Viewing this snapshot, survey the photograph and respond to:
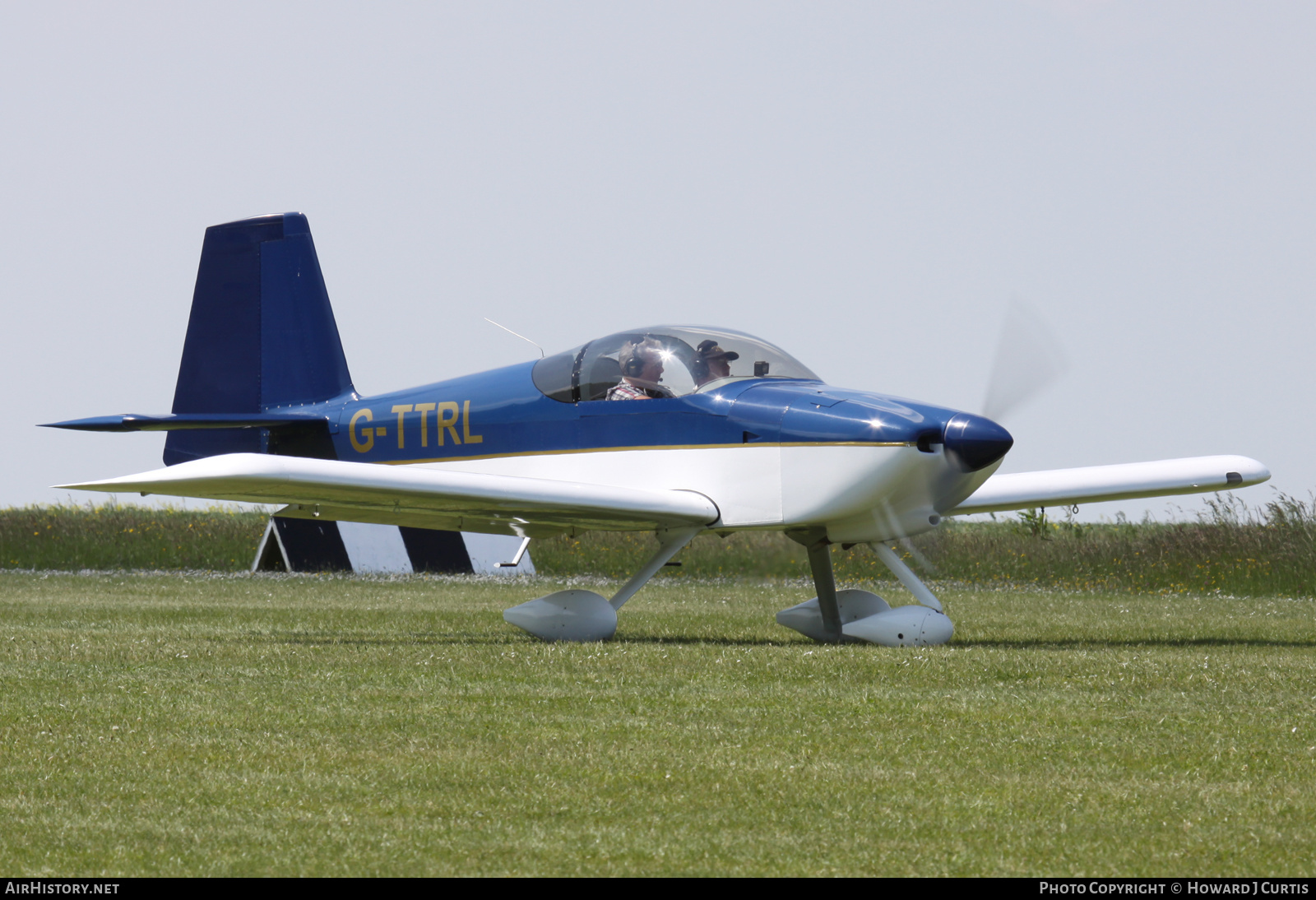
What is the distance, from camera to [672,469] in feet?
35.2

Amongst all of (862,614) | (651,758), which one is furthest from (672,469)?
(651,758)

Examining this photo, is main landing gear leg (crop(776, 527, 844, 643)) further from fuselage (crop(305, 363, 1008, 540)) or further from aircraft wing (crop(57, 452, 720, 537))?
aircraft wing (crop(57, 452, 720, 537))

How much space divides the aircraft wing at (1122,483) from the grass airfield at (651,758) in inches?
62.4

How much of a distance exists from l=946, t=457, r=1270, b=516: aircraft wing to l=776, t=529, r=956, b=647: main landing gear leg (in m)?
1.21

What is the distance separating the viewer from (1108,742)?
6.00 m

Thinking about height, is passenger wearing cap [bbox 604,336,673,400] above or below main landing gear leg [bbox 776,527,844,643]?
above

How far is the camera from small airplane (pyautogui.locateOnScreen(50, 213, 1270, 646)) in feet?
31.9

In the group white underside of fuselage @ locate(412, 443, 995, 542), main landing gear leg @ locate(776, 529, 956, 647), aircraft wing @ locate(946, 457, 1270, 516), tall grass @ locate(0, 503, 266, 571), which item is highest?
white underside of fuselage @ locate(412, 443, 995, 542)

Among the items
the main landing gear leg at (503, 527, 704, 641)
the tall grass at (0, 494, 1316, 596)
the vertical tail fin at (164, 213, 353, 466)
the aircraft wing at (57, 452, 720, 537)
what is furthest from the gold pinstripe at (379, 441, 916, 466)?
the tall grass at (0, 494, 1316, 596)

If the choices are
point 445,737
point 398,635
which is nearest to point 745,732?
point 445,737

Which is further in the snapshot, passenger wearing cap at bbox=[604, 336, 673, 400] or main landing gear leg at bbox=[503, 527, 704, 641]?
passenger wearing cap at bbox=[604, 336, 673, 400]

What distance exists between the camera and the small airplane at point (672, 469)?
9.73 m

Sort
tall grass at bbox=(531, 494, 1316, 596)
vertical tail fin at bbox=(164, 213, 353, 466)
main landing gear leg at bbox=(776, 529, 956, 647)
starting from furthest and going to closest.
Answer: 1. tall grass at bbox=(531, 494, 1316, 596)
2. vertical tail fin at bbox=(164, 213, 353, 466)
3. main landing gear leg at bbox=(776, 529, 956, 647)

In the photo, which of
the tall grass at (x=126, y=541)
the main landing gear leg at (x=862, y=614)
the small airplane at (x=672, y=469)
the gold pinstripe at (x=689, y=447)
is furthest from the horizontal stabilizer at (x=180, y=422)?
the tall grass at (x=126, y=541)
